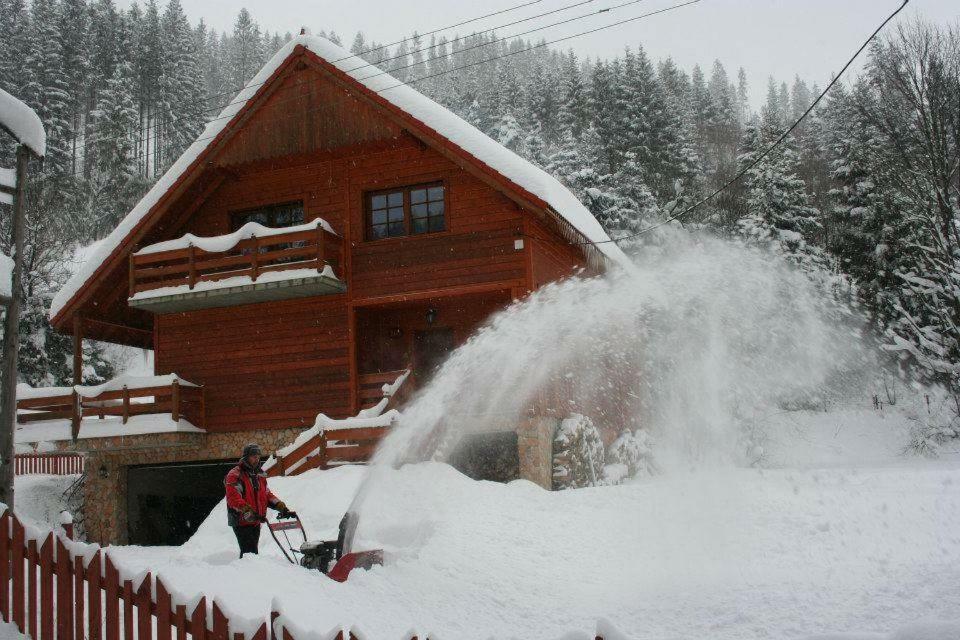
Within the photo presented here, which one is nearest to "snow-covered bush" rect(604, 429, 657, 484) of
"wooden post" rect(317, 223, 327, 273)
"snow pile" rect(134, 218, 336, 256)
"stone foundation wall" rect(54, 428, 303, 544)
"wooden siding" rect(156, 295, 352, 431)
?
"wooden siding" rect(156, 295, 352, 431)

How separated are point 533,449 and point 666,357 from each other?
10250 millimetres

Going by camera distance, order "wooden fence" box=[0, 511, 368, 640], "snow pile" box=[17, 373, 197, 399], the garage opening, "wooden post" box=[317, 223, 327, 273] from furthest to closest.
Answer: the garage opening < "snow pile" box=[17, 373, 197, 399] < "wooden post" box=[317, 223, 327, 273] < "wooden fence" box=[0, 511, 368, 640]

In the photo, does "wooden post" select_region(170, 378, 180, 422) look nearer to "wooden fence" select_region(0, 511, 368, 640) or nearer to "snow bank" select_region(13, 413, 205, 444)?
"snow bank" select_region(13, 413, 205, 444)

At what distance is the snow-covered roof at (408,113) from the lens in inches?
647

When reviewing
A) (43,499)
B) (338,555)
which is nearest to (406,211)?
(338,555)

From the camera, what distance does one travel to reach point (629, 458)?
70.4 ft

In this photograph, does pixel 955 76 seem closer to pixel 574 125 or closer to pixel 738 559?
pixel 738 559

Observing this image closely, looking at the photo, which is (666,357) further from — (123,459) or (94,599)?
(94,599)

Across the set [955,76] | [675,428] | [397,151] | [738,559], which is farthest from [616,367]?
[738,559]

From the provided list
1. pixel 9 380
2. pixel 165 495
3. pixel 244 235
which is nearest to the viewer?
pixel 9 380

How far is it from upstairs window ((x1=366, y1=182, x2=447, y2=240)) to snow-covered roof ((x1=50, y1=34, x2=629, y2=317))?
1.64 m

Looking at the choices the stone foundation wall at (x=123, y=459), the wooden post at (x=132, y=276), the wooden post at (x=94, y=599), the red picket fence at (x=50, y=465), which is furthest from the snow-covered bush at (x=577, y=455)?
the red picket fence at (x=50, y=465)

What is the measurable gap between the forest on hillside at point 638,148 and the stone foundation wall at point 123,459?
9101 mm

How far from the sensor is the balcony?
17.3m
